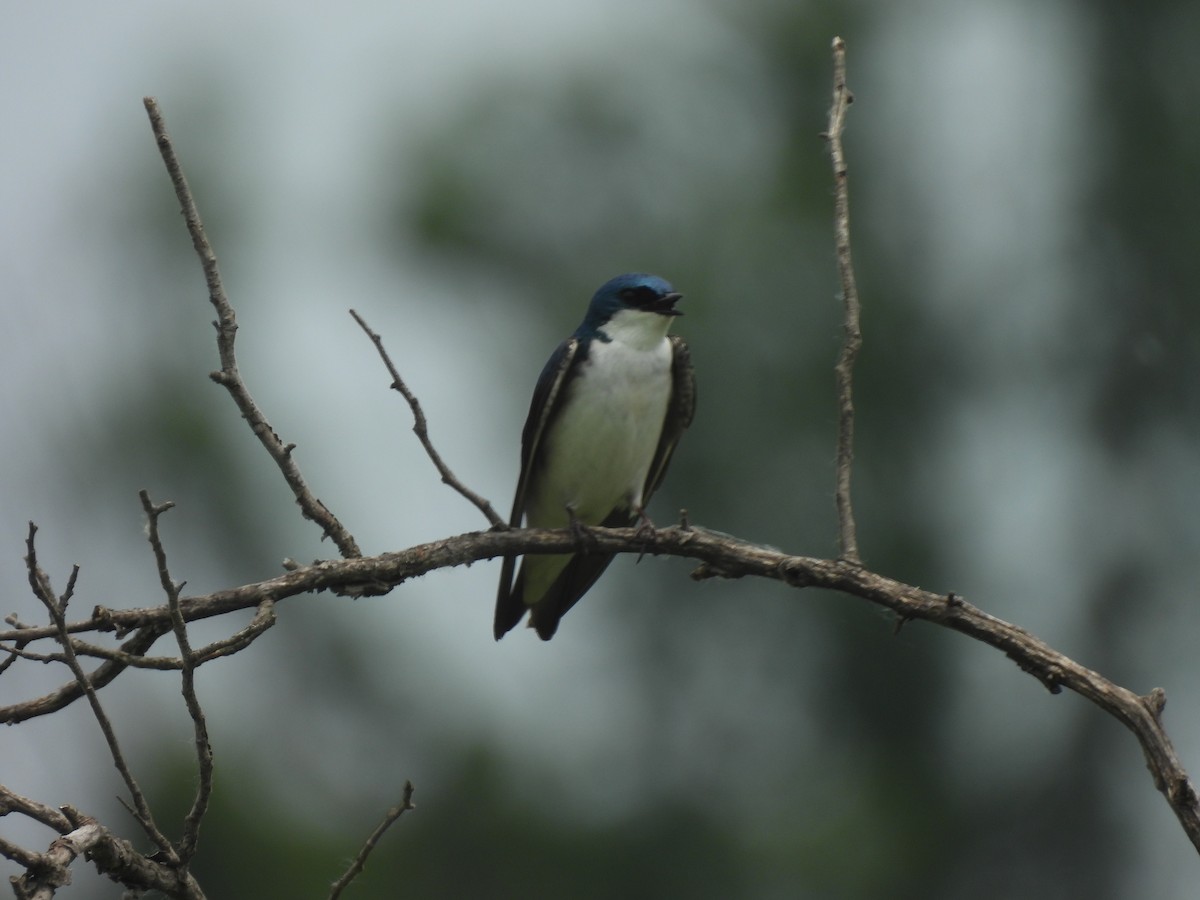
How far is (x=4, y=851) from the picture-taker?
2637mm

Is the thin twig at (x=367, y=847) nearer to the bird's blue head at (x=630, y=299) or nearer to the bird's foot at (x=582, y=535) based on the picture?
the bird's foot at (x=582, y=535)

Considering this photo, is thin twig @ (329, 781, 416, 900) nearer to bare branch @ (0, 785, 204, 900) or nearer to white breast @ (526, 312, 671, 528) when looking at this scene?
bare branch @ (0, 785, 204, 900)

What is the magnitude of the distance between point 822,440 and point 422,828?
6.59 metres

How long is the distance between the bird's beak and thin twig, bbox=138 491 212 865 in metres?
3.14

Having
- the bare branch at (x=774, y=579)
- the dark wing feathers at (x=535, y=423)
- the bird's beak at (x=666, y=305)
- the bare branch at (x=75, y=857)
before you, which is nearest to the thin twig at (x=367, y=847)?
the bare branch at (x=75, y=857)

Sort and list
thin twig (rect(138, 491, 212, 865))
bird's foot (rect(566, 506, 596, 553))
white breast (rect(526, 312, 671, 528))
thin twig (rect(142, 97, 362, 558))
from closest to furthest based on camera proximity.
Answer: thin twig (rect(138, 491, 212, 865)) < thin twig (rect(142, 97, 362, 558)) < bird's foot (rect(566, 506, 596, 553)) < white breast (rect(526, 312, 671, 528))

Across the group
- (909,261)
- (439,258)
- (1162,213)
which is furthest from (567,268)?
(1162,213)

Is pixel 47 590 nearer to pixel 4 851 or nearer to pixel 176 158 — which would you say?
pixel 4 851

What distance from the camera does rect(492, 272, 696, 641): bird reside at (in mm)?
5676

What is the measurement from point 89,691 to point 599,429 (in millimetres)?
3002

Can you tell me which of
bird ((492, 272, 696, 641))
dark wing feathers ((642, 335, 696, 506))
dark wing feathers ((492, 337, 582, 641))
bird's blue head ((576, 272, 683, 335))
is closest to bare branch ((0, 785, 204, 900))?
bird ((492, 272, 696, 641))

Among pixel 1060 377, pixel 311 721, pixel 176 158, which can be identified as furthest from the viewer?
pixel 1060 377

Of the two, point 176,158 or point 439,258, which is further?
point 439,258

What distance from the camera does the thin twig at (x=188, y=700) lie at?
287 centimetres
